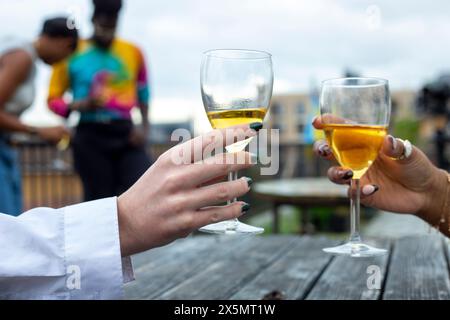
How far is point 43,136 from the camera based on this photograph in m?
3.03

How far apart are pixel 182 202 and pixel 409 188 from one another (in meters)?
0.72

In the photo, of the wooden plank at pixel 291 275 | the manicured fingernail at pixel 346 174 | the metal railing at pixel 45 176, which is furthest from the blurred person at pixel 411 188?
the metal railing at pixel 45 176

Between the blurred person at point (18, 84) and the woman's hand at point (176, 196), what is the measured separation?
84.3 inches

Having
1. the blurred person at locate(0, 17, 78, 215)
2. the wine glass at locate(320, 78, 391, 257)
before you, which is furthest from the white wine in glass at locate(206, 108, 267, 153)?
the blurred person at locate(0, 17, 78, 215)

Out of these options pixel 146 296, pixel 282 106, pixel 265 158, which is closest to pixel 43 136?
pixel 146 296

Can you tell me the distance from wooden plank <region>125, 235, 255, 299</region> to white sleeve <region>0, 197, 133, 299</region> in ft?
1.37

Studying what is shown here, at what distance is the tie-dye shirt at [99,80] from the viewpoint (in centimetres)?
315

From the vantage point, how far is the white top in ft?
9.27

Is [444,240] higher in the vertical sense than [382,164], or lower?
lower

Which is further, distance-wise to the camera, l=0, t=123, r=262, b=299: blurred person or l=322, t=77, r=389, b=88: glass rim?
l=322, t=77, r=389, b=88: glass rim

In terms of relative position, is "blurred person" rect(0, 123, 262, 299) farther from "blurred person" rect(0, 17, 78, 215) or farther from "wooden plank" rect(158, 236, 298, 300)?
"blurred person" rect(0, 17, 78, 215)

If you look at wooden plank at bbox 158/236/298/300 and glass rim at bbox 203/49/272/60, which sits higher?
glass rim at bbox 203/49/272/60

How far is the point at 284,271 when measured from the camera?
1447 millimetres

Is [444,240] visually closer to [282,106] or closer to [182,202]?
[182,202]
